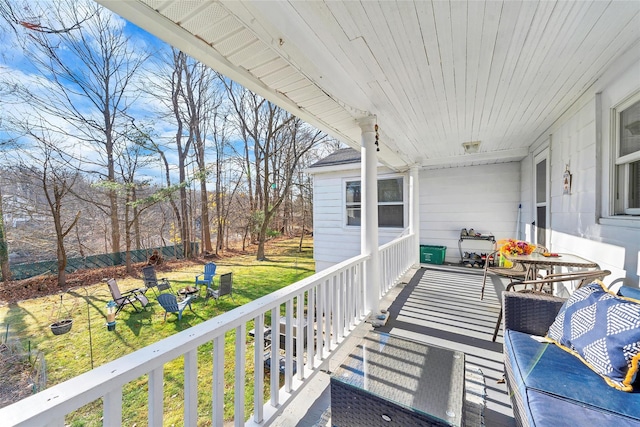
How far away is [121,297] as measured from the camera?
4.79 m

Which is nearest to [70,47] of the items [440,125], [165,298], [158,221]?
[158,221]

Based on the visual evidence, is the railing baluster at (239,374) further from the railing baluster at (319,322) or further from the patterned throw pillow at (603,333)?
the patterned throw pillow at (603,333)

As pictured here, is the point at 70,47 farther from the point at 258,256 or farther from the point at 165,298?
the point at 258,256

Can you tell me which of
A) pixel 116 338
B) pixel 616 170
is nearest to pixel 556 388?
pixel 616 170

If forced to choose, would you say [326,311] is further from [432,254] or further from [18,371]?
[432,254]

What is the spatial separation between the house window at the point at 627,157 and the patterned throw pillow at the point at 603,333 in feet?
3.41

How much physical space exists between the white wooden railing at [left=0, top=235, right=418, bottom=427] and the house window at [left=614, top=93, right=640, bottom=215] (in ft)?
7.76

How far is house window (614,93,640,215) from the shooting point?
195cm

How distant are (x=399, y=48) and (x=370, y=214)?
1667 mm

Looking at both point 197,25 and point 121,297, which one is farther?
point 121,297

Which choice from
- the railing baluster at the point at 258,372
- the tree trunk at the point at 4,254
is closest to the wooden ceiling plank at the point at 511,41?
the railing baluster at the point at 258,372

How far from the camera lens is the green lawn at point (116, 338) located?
261cm

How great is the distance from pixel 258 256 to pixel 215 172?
4.00 meters

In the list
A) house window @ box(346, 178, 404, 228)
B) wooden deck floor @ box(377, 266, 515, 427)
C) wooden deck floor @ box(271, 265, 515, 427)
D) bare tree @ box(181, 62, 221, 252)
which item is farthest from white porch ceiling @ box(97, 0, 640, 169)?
bare tree @ box(181, 62, 221, 252)
